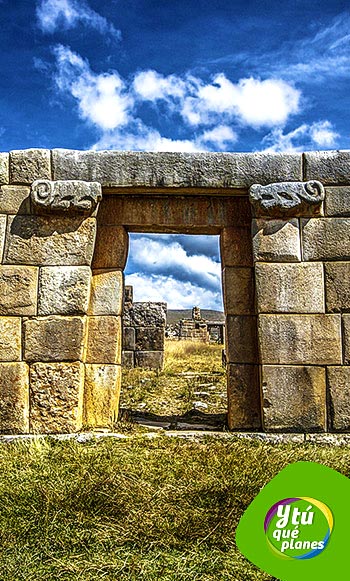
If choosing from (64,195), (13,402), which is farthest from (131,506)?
(64,195)

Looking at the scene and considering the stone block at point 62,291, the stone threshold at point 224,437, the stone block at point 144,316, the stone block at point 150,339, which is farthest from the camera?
the stone block at point 144,316

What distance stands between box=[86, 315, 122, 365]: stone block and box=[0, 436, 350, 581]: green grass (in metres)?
1.23

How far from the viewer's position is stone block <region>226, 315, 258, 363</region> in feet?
21.0

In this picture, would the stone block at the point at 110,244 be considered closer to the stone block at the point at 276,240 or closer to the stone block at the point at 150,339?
the stone block at the point at 276,240

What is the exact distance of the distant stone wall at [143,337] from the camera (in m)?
13.6

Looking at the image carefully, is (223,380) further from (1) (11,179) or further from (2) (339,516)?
(2) (339,516)

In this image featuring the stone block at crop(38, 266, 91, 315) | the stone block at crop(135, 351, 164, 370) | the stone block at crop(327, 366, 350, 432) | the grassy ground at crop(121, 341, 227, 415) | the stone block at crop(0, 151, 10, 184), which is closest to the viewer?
the stone block at crop(327, 366, 350, 432)

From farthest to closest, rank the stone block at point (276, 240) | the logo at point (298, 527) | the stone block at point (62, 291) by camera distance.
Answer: the stone block at point (276, 240) < the stone block at point (62, 291) < the logo at point (298, 527)

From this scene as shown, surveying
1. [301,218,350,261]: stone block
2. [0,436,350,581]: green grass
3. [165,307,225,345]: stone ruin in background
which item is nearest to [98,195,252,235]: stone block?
[301,218,350,261]: stone block

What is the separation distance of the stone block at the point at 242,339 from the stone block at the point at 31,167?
2.72 m

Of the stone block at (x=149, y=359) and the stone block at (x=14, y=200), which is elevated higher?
the stone block at (x=14, y=200)

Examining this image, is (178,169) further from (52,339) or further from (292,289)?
(52,339)

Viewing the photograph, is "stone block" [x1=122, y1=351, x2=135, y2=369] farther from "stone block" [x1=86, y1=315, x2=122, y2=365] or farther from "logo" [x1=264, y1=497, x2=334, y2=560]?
"logo" [x1=264, y1=497, x2=334, y2=560]

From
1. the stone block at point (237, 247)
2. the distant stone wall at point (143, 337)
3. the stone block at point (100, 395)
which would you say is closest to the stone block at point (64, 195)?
the stone block at point (237, 247)
